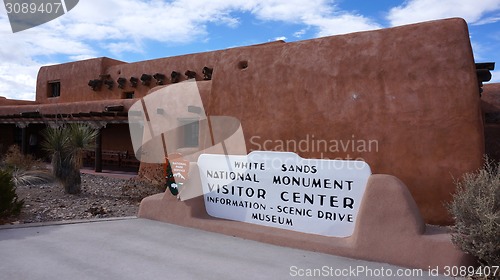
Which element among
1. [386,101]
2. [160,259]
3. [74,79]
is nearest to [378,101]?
[386,101]

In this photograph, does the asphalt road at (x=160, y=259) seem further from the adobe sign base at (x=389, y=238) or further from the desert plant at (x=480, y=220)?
the desert plant at (x=480, y=220)

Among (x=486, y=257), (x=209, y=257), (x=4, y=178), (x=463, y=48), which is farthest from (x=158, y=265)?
(x=463, y=48)

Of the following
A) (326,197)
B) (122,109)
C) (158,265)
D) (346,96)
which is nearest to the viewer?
(158,265)

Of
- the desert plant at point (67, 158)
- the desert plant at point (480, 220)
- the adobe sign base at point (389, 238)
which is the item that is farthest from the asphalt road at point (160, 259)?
the desert plant at point (67, 158)

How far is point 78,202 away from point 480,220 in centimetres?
971

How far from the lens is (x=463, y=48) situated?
596cm

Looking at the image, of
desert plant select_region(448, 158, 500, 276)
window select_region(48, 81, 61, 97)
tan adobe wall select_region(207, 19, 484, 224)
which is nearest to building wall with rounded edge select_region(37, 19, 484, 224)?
tan adobe wall select_region(207, 19, 484, 224)

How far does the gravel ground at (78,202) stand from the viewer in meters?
8.60

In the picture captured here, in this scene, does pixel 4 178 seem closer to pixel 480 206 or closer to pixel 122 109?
pixel 122 109

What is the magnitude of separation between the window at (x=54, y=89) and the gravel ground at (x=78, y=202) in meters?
13.0

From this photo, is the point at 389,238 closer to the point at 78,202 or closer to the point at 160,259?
the point at 160,259

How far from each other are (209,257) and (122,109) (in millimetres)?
11137

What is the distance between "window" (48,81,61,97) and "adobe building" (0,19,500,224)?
19.1m

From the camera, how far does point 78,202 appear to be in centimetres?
1018
